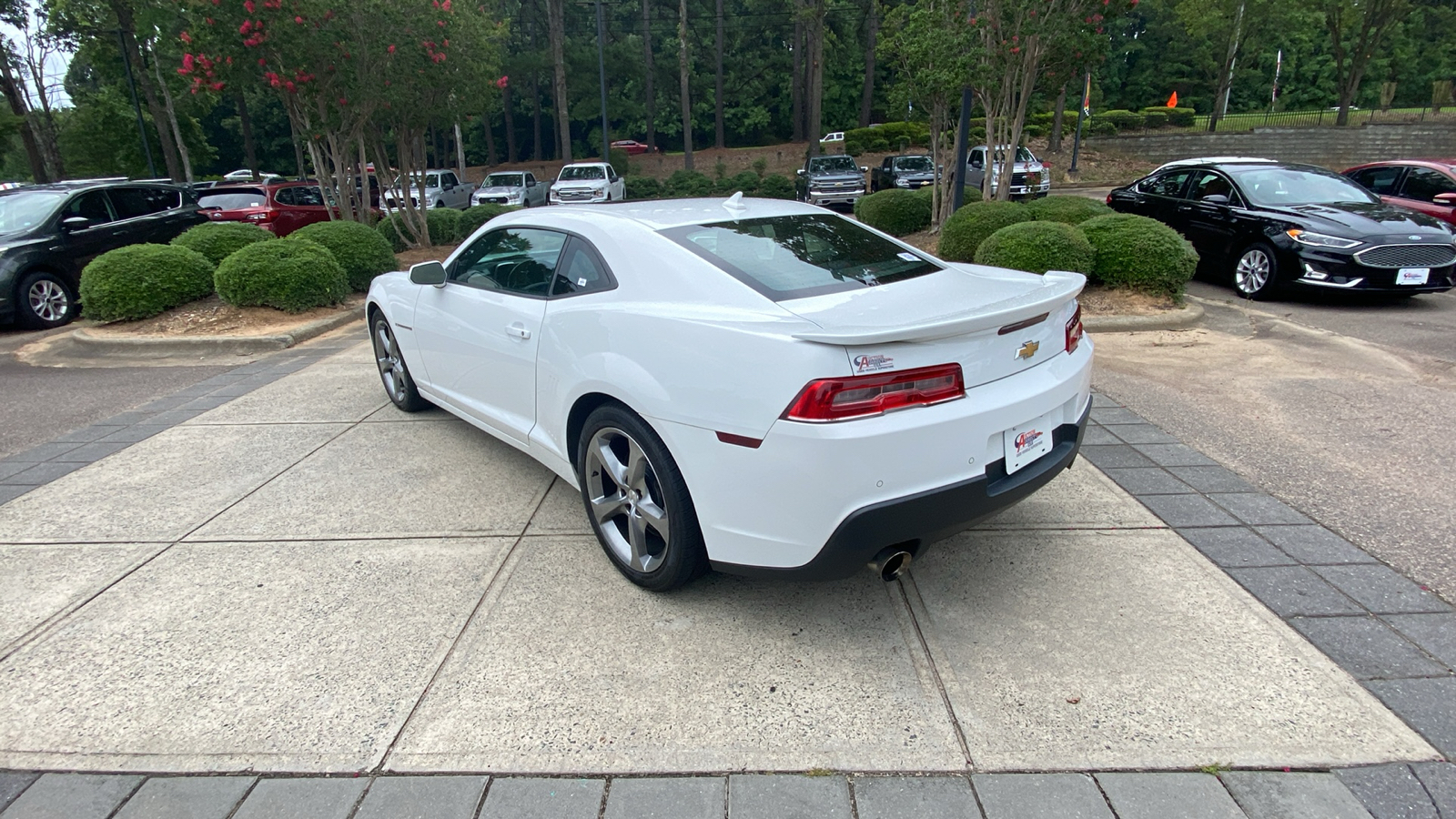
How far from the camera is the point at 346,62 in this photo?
11.9m

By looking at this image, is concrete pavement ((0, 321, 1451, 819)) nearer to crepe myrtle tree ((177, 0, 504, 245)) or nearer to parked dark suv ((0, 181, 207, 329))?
parked dark suv ((0, 181, 207, 329))

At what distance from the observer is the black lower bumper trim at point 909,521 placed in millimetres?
2494

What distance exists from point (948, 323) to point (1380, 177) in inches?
514

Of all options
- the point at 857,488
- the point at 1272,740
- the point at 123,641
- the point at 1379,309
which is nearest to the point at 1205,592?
the point at 1272,740

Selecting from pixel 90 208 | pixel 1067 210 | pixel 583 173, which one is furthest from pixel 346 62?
pixel 583 173

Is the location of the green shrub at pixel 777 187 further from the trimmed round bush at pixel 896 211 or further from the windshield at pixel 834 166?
the trimmed round bush at pixel 896 211

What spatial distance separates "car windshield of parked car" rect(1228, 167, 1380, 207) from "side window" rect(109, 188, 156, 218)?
563 inches

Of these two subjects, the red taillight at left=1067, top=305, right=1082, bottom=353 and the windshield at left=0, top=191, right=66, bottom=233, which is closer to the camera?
the red taillight at left=1067, top=305, right=1082, bottom=353

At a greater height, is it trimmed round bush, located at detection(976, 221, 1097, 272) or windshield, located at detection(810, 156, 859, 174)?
windshield, located at detection(810, 156, 859, 174)

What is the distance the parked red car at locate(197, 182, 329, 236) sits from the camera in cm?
1480

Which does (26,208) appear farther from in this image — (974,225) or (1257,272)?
(1257,272)

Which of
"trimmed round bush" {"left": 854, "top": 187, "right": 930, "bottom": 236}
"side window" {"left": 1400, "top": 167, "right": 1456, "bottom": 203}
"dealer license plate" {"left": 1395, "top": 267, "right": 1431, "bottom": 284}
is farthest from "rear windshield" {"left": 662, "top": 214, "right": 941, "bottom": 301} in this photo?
"side window" {"left": 1400, "top": 167, "right": 1456, "bottom": 203}

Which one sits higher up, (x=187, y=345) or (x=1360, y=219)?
(x=1360, y=219)

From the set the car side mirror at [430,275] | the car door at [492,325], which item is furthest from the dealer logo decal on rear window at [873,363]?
the car side mirror at [430,275]
